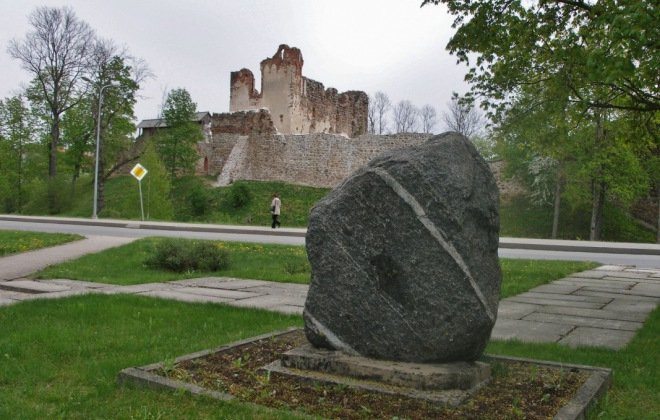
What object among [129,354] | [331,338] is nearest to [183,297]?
[129,354]

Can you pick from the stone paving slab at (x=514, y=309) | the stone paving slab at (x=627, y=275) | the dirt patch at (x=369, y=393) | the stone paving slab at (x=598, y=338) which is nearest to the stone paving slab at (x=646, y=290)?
the stone paving slab at (x=627, y=275)

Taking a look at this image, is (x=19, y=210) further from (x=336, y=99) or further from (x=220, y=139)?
(x=336, y=99)

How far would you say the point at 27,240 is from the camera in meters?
15.4

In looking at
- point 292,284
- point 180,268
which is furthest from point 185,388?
point 180,268

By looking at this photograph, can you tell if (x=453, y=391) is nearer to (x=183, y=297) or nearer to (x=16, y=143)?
(x=183, y=297)

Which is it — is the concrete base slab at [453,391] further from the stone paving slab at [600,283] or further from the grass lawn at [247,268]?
the stone paving slab at [600,283]

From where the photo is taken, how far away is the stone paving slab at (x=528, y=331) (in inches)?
231

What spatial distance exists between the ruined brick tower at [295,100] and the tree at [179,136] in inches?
251

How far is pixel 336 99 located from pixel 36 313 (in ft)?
138

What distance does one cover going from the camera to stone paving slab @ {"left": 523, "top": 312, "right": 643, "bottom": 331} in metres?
6.57

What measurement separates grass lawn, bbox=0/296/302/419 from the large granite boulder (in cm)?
101

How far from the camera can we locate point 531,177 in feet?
106

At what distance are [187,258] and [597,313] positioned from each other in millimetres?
7087

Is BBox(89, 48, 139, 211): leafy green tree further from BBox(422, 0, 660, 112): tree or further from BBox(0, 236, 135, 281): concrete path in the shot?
BBox(422, 0, 660, 112): tree
